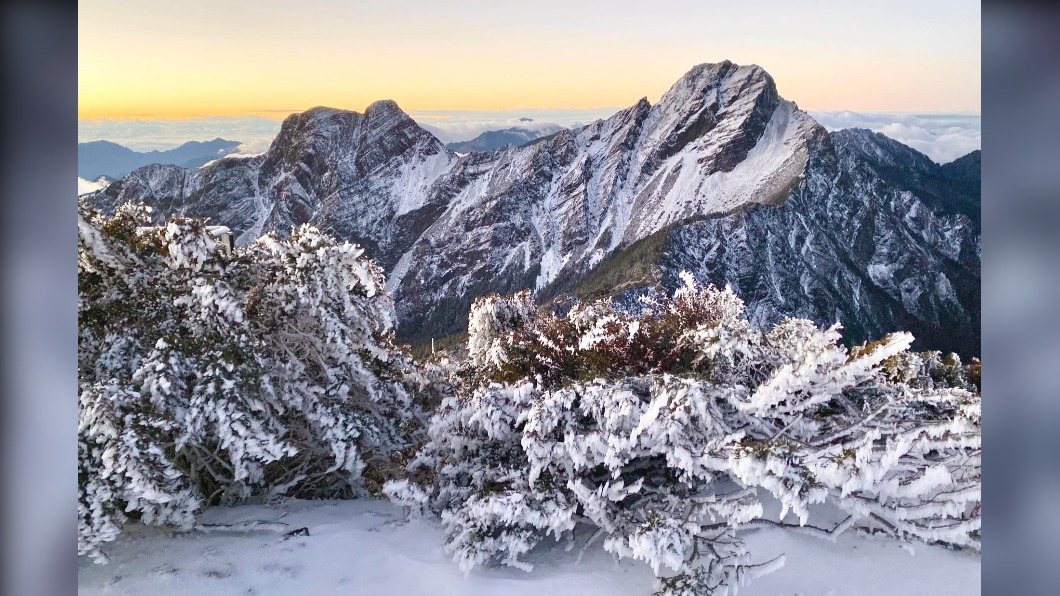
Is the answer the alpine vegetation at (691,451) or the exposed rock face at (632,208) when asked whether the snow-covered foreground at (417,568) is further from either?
the exposed rock face at (632,208)

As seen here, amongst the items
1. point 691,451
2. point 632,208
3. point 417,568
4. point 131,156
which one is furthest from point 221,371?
point 632,208

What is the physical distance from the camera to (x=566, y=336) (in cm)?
312

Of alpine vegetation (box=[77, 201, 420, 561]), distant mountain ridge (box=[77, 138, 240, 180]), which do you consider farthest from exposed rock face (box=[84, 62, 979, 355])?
distant mountain ridge (box=[77, 138, 240, 180])

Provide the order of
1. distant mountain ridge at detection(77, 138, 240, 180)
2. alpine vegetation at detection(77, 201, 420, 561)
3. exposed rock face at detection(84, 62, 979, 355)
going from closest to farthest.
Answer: distant mountain ridge at detection(77, 138, 240, 180), alpine vegetation at detection(77, 201, 420, 561), exposed rock face at detection(84, 62, 979, 355)

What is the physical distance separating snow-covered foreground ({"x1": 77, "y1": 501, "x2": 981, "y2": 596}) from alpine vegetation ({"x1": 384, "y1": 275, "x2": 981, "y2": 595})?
0.07 m

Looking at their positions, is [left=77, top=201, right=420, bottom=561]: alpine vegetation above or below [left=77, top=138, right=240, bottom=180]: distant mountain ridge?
below

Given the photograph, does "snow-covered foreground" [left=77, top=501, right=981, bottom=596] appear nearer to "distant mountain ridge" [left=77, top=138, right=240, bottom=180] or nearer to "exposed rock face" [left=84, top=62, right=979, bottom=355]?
"distant mountain ridge" [left=77, top=138, right=240, bottom=180]

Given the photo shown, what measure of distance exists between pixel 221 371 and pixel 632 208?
275 ft

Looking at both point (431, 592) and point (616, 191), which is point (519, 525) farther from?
point (616, 191)

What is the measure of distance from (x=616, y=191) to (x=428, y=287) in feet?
103

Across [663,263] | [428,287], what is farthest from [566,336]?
[428,287]

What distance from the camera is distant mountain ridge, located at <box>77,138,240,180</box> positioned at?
4.71 feet

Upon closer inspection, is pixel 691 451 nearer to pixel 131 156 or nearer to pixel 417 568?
pixel 417 568

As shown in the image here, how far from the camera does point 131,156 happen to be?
2088 mm
